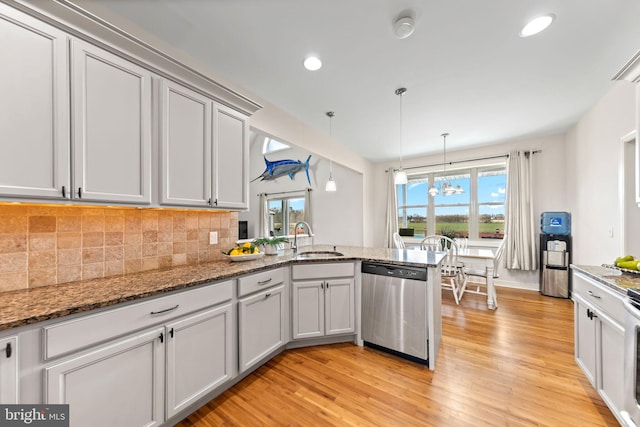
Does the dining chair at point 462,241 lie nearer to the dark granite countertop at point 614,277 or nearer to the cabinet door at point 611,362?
the dark granite countertop at point 614,277

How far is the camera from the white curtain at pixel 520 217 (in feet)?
13.7

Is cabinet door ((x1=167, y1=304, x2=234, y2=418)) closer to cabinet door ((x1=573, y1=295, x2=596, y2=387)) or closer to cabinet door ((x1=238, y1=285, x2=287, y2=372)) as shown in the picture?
cabinet door ((x1=238, y1=285, x2=287, y2=372))

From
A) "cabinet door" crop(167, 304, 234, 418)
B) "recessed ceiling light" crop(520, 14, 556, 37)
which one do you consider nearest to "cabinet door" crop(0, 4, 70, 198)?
"cabinet door" crop(167, 304, 234, 418)

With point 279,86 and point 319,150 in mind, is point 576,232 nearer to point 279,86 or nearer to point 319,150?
point 319,150

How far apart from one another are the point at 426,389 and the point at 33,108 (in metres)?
2.89

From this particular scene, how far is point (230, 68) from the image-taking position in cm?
221

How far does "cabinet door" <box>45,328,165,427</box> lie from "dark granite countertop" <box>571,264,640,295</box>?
2.62m

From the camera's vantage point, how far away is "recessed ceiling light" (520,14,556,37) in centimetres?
164

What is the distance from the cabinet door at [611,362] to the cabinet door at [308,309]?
1.93 m

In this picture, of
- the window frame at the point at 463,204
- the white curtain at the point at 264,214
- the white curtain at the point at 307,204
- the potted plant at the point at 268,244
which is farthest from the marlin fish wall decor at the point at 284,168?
the potted plant at the point at 268,244

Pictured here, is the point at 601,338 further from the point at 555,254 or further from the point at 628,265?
the point at 555,254

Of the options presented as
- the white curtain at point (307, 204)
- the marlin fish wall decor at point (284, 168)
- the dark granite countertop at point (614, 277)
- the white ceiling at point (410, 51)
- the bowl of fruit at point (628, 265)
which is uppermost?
the white ceiling at point (410, 51)

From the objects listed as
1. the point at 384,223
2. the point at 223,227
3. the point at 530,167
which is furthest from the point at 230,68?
the point at 530,167

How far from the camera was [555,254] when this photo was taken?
3855 mm
